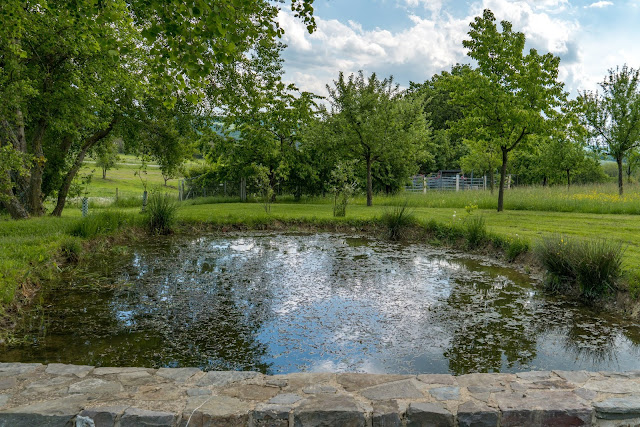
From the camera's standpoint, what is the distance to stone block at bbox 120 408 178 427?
2.58 meters

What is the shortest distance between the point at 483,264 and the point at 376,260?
2.05 meters

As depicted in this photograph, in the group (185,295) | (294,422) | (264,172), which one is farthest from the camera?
(264,172)

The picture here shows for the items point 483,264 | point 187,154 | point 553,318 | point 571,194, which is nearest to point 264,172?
point 187,154

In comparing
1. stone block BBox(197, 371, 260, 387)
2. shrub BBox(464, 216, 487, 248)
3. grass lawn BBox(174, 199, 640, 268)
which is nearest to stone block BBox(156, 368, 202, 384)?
stone block BBox(197, 371, 260, 387)

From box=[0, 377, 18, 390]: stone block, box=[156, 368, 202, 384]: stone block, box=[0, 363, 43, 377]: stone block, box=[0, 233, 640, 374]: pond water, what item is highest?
box=[0, 377, 18, 390]: stone block

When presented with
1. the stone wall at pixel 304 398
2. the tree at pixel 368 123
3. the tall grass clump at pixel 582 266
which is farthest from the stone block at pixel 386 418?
the tree at pixel 368 123

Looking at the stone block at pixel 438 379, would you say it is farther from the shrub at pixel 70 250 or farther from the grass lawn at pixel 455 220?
the shrub at pixel 70 250

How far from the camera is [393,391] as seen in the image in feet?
9.81

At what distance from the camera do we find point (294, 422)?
266cm

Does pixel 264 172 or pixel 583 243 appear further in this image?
pixel 264 172

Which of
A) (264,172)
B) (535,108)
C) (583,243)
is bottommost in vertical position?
(583,243)

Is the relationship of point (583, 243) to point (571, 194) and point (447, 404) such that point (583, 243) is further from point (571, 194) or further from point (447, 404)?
point (571, 194)

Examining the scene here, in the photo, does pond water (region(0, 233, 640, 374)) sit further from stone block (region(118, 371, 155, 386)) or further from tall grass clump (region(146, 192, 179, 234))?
tall grass clump (region(146, 192, 179, 234))

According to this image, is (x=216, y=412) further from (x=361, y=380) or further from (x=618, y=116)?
(x=618, y=116)
